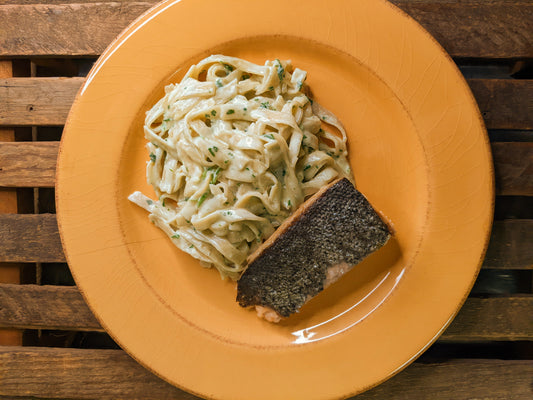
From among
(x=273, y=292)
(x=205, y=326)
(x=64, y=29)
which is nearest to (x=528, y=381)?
(x=273, y=292)

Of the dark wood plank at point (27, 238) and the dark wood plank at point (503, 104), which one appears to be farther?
the dark wood plank at point (27, 238)

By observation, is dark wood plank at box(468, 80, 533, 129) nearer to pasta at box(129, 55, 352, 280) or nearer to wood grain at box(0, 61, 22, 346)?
pasta at box(129, 55, 352, 280)

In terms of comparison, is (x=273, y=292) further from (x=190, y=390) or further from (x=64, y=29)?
(x=64, y=29)

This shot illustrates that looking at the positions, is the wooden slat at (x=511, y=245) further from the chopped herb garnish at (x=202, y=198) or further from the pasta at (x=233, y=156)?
the chopped herb garnish at (x=202, y=198)

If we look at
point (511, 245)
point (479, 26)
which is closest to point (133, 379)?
point (511, 245)

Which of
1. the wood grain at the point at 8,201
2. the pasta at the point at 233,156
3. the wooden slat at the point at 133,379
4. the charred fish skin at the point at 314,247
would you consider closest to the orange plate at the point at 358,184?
the pasta at the point at 233,156
